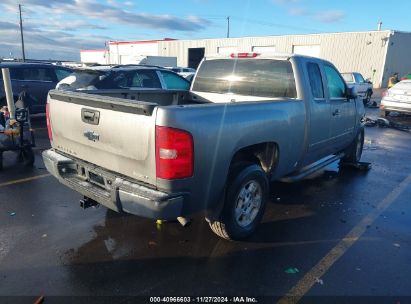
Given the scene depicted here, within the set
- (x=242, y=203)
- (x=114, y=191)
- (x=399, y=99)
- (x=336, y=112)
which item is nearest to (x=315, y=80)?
(x=336, y=112)

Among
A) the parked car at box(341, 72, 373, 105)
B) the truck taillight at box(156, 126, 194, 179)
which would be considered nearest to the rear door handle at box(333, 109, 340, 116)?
the truck taillight at box(156, 126, 194, 179)

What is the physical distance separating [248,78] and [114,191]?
8.49 ft

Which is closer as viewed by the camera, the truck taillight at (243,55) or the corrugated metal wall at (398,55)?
the truck taillight at (243,55)

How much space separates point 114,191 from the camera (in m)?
3.18

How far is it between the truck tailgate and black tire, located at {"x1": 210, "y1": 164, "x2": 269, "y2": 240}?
95 cm

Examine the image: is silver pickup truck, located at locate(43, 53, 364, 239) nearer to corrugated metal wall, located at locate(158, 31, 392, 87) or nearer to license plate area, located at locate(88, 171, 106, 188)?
license plate area, located at locate(88, 171, 106, 188)

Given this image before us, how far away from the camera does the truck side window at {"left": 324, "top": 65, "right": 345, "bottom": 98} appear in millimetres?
5332

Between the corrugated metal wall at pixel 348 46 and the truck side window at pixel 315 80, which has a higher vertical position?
the corrugated metal wall at pixel 348 46

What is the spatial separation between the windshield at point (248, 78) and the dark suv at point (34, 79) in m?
6.72

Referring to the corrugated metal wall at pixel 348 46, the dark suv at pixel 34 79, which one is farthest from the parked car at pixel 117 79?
the corrugated metal wall at pixel 348 46

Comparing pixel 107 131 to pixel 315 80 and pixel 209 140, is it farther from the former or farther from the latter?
pixel 315 80

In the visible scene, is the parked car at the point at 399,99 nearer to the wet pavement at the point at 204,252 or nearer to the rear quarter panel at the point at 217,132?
the wet pavement at the point at 204,252

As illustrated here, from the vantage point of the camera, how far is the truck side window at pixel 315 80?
186 inches

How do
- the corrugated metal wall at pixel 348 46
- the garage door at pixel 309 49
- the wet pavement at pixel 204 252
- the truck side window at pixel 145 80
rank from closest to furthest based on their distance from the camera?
1. the wet pavement at pixel 204 252
2. the truck side window at pixel 145 80
3. the corrugated metal wall at pixel 348 46
4. the garage door at pixel 309 49
